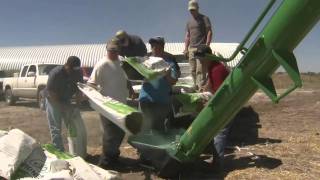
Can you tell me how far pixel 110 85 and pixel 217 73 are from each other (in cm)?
159

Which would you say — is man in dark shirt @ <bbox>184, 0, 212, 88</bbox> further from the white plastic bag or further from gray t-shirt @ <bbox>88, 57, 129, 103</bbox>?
the white plastic bag

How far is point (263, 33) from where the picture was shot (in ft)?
16.6

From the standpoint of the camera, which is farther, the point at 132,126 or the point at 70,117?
the point at 70,117

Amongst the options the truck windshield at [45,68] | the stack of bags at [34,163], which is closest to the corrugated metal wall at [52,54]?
the truck windshield at [45,68]

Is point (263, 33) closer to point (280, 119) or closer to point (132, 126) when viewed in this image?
point (132, 126)

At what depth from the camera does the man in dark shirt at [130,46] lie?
25.1ft

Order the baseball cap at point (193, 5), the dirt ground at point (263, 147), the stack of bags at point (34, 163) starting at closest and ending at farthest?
the stack of bags at point (34, 163) → the dirt ground at point (263, 147) → the baseball cap at point (193, 5)

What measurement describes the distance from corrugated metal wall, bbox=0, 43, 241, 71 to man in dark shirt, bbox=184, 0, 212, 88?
95.3ft

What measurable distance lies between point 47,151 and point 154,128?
165 cm

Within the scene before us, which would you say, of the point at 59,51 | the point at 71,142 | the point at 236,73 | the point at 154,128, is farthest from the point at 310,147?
the point at 59,51

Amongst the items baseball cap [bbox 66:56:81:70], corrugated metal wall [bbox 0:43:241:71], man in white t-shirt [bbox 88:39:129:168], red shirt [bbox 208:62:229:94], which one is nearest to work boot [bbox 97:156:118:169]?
man in white t-shirt [bbox 88:39:129:168]

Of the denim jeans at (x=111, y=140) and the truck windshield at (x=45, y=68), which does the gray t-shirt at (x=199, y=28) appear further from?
the truck windshield at (x=45, y=68)

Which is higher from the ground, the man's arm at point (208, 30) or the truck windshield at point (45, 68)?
the man's arm at point (208, 30)

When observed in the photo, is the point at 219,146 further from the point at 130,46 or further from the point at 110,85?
the point at 130,46
